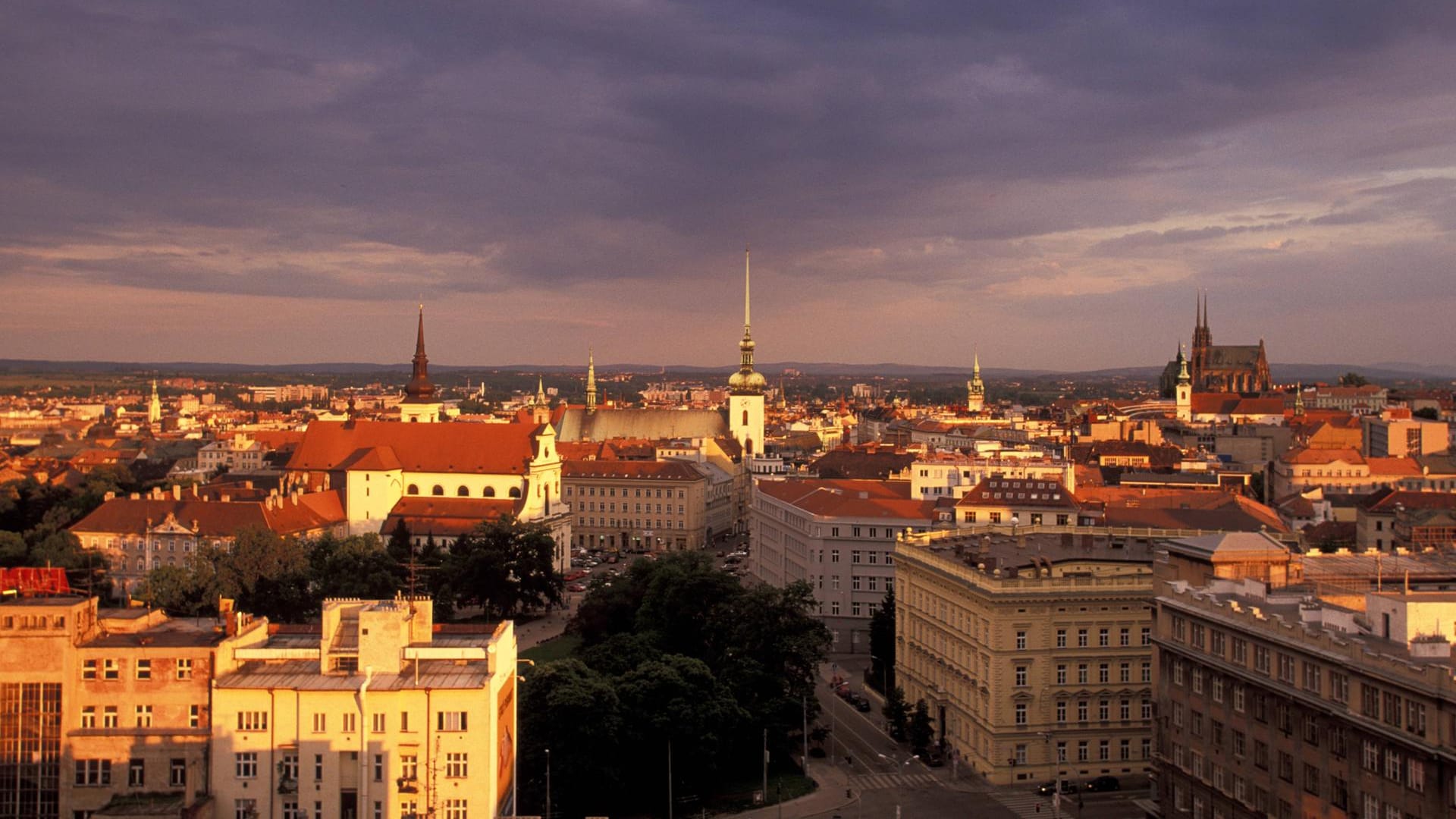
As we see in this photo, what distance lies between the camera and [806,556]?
93.0m

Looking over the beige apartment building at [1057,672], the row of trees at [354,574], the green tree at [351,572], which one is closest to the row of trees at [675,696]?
the beige apartment building at [1057,672]

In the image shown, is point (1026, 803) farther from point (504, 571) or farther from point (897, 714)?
point (504, 571)

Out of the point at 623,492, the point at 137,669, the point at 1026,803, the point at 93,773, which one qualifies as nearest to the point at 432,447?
the point at 623,492

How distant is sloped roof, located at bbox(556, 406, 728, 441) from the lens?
181 m

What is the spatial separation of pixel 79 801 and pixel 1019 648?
1344 inches

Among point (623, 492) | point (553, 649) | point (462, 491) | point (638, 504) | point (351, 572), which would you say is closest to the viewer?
point (553, 649)

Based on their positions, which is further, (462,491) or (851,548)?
(462,491)

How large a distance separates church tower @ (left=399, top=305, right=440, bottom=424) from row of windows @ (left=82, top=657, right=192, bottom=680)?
108 meters

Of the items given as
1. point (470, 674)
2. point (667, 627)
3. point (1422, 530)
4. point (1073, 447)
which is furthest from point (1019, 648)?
point (1073, 447)

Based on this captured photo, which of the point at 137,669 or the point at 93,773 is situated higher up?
the point at 137,669

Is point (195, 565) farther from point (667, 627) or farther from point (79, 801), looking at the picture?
point (79, 801)

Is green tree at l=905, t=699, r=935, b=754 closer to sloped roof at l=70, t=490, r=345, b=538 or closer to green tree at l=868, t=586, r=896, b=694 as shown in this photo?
green tree at l=868, t=586, r=896, b=694

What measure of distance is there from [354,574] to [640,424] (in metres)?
100.0

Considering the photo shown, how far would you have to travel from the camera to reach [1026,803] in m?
53.1
